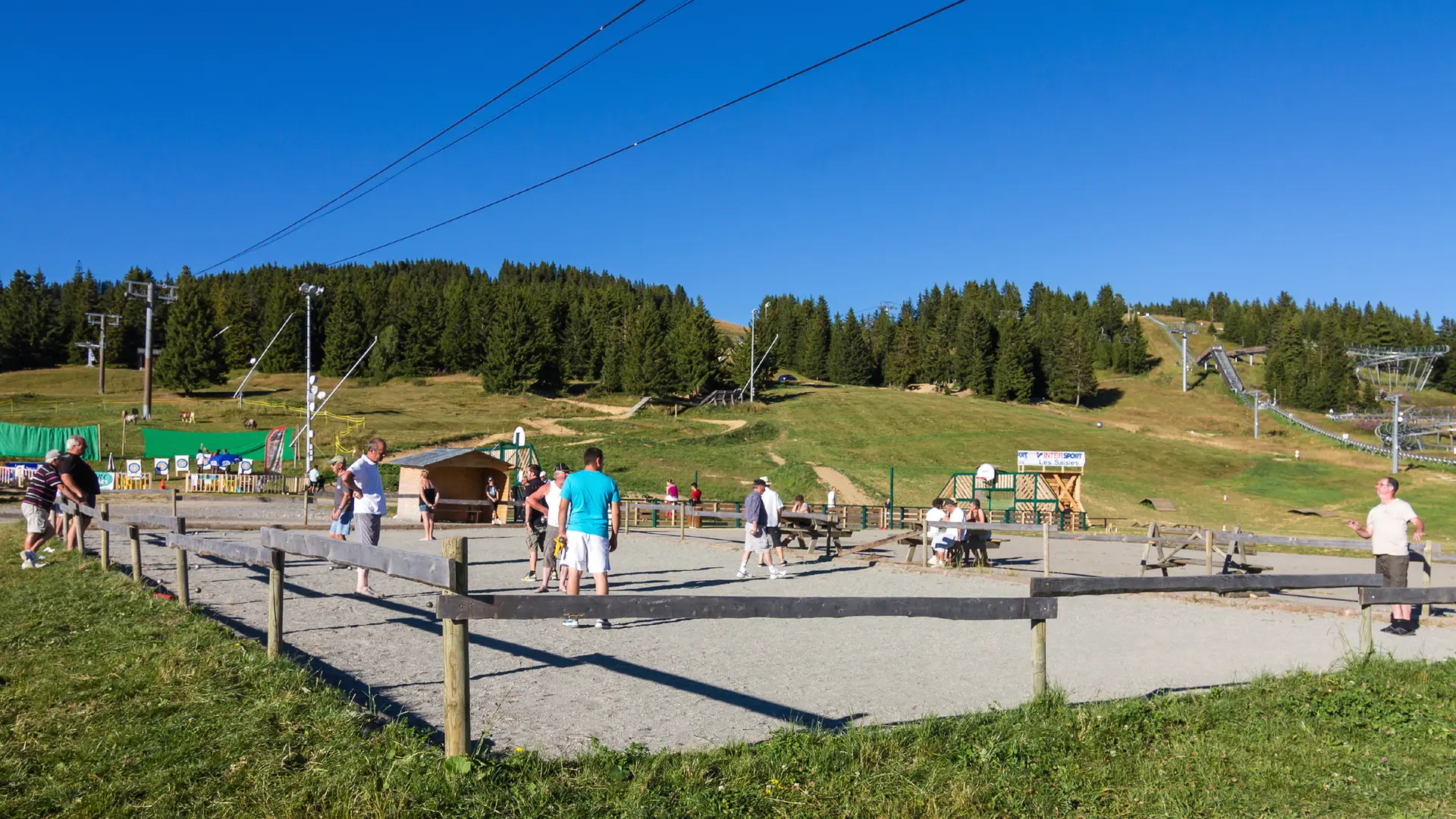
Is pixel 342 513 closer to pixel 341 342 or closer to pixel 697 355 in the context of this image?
pixel 697 355

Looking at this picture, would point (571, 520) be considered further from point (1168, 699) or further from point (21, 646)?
point (1168, 699)

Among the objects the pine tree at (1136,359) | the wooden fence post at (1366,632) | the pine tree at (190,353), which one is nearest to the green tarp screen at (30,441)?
the wooden fence post at (1366,632)

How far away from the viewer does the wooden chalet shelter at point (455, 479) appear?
89.4ft

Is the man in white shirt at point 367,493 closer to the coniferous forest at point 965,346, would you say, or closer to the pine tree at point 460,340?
the coniferous forest at point 965,346

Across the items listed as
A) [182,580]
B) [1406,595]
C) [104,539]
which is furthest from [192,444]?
[1406,595]

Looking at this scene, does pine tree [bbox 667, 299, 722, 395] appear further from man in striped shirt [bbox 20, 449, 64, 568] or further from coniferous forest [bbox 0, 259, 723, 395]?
man in striped shirt [bbox 20, 449, 64, 568]

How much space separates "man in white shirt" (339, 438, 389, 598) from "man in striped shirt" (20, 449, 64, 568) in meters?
3.94

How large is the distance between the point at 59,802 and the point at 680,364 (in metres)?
91.7

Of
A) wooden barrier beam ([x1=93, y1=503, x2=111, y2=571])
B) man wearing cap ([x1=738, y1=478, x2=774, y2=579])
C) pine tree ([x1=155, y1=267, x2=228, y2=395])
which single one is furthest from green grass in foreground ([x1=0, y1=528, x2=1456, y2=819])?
pine tree ([x1=155, y1=267, x2=228, y2=395])

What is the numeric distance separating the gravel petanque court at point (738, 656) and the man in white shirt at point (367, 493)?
0.75 meters

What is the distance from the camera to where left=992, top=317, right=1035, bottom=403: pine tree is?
10694cm

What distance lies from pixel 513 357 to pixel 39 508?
291ft

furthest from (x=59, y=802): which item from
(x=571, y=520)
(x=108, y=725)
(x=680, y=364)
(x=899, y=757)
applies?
(x=680, y=364)

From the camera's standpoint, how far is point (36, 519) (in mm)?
11922
